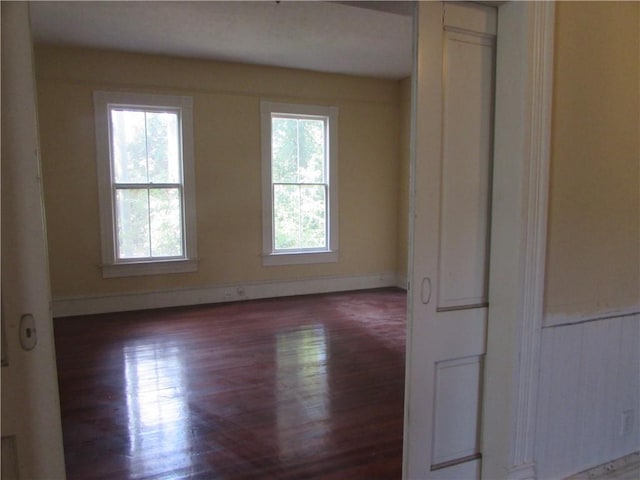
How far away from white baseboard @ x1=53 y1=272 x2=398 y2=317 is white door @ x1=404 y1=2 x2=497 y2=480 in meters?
3.98

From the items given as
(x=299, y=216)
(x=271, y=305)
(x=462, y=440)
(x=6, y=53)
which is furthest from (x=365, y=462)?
(x=299, y=216)

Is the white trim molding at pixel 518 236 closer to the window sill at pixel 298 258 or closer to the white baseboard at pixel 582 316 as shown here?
the white baseboard at pixel 582 316

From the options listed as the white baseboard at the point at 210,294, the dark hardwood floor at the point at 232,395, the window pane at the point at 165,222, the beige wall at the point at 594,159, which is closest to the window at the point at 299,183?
the white baseboard at the point at 210,294

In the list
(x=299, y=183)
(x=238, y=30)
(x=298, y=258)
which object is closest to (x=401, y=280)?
(x=298, y=258)

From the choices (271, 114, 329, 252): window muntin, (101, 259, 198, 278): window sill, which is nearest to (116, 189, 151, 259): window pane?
(101, 259, 198, 278): window sill

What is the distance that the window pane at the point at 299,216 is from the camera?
5.57 m

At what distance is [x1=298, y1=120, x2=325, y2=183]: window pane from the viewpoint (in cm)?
561

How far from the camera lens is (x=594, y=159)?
1.77 m

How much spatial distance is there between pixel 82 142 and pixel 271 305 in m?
2.82

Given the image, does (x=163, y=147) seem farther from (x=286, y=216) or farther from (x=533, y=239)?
(x=533, y=239)

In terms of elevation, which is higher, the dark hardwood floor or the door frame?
the door frame

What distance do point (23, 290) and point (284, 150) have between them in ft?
14.9

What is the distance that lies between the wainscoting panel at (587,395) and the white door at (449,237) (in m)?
0.30

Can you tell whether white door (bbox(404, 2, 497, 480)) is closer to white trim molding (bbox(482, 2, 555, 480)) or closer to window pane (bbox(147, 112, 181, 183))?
white trim molding (bbox(482, 2, 555, 480))
